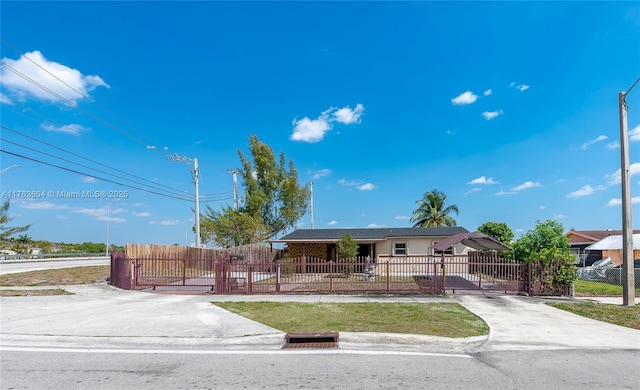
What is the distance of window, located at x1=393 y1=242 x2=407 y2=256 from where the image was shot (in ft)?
92.2

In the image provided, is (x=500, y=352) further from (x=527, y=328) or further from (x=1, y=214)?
(x=1, y=214)

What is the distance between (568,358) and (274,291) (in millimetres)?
9488

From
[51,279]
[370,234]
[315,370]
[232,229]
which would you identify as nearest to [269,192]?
[232,229]

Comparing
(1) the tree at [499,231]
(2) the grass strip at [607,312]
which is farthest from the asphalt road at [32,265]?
(1) the tree at [499,231]

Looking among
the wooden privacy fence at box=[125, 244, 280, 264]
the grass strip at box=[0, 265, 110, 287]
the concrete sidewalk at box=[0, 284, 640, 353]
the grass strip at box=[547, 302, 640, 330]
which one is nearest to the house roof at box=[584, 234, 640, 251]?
the grass strip at box=[547, 302, 640, 330]

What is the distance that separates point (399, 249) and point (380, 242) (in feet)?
4.67

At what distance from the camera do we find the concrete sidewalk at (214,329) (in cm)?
724

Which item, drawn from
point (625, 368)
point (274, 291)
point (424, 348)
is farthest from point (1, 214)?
point (625, 368)

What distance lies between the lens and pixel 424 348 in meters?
6.98

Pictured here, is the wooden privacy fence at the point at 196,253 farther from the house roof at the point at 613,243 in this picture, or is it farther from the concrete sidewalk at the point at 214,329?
the house roof at the point at 613,243

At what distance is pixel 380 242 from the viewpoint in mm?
28703

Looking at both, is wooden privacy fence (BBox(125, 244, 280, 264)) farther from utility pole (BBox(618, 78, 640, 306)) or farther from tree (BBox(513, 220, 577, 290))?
utility pole (BBox(618, 78, 640, 306))

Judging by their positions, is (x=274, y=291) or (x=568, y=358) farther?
(x=274, y=291)

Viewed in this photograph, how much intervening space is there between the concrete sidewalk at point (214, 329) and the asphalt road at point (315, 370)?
0.54m
